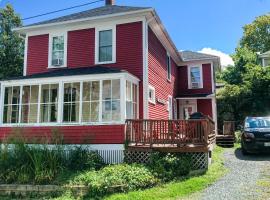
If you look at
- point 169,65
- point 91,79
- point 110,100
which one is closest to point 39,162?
point 110,100

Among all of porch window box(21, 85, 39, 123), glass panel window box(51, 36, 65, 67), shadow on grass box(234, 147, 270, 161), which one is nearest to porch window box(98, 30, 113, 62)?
glass panel window box(51, 36, 65, 67)

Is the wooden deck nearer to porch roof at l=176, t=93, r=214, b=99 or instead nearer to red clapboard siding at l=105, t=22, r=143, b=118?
red clapboard siding at l=105, t=22, r=143, b=118

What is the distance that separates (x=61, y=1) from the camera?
52.5ft

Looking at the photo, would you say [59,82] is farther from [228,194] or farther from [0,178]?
[228,194]

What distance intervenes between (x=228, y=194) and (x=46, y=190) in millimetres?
5520

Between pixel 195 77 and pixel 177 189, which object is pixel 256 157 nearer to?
pixel 177 189

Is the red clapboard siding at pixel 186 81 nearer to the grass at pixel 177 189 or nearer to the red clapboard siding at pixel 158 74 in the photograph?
the red clapboard siding at pixel 158 74

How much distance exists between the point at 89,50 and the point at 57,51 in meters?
2.00

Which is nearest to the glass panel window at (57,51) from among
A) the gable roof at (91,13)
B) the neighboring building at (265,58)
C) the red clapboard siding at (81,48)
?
the red clapboard siding at (81,48)

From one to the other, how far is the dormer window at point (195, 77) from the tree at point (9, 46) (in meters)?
16.9

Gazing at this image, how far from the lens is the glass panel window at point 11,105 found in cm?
1291

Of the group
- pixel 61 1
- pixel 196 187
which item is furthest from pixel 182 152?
pixel 61 1

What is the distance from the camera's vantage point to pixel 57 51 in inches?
592

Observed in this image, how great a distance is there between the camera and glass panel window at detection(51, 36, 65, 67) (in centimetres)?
1488
